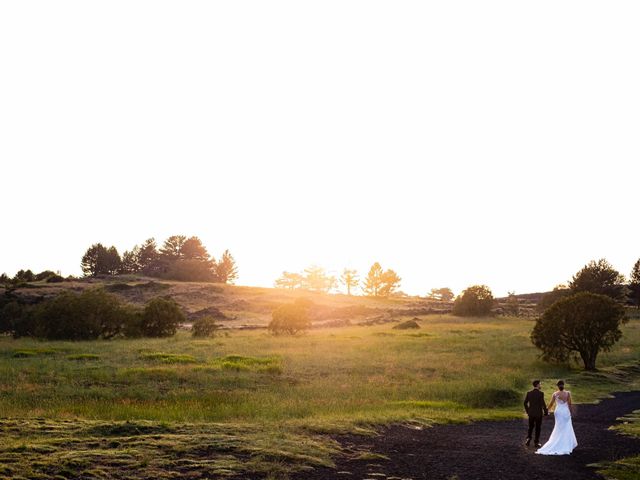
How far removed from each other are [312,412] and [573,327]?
23.9 m

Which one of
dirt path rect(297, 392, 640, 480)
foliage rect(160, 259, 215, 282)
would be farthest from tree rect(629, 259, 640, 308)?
foliage rect(160, 259, 215, 282)

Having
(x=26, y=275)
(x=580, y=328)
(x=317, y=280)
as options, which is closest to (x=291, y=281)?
(x=317, y=280)

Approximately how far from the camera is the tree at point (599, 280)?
239 feet

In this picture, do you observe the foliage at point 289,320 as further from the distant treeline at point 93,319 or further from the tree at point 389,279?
the tree at point 389,279

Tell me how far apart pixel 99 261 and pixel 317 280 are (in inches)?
2569

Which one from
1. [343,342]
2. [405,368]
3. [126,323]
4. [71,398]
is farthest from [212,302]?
[71,398]

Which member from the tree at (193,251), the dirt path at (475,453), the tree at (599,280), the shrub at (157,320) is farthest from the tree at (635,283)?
the tree at (193,251)

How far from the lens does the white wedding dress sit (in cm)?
1659

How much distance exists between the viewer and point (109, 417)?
19.2 meters

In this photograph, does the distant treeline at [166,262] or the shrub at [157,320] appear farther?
the distant treeline at [166,262]

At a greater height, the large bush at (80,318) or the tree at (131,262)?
the tree at (131,262)

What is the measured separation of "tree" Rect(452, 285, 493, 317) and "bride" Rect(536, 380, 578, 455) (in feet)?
240

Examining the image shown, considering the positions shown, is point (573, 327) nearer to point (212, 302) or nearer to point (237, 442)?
point (237, 442)

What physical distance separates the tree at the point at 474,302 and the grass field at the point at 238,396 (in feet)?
124
